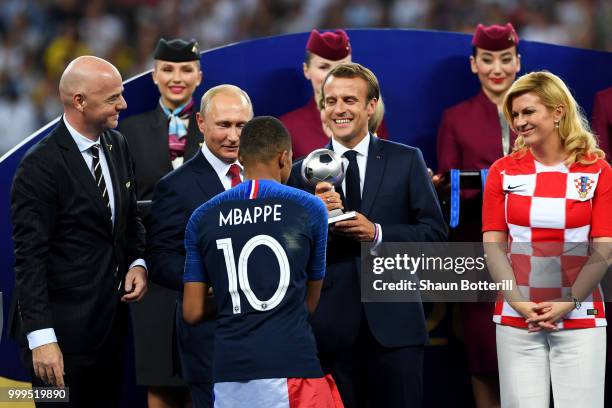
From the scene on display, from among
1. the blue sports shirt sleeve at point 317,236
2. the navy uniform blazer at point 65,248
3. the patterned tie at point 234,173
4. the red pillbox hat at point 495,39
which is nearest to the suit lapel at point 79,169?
the navy uniform blazer at point 65,248

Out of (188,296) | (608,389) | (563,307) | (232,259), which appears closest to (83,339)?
(188,296)

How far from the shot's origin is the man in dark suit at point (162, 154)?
498cm

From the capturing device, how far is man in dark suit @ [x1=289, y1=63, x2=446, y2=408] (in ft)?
13.5

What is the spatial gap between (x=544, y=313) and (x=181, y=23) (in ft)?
19.7

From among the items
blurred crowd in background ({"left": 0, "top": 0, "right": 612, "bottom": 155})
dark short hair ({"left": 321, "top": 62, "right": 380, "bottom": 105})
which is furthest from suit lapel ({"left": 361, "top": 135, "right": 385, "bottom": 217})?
blurred crowd in background ({"left": 0, "top": 0, "right": 612, "bottom": 155})

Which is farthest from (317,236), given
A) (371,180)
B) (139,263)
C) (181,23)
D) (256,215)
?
(181,23)

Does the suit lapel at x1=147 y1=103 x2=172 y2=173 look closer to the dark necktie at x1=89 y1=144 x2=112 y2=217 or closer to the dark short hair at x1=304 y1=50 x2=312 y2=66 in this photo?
the dark short hair at x1=304 y1=50 x2=312 y2=66

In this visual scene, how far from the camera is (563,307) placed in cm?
399

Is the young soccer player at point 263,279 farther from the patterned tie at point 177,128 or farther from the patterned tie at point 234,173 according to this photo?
the patterned tie at point 177,128

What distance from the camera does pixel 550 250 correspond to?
13.5 ft

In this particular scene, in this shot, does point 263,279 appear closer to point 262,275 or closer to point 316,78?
point 262,275

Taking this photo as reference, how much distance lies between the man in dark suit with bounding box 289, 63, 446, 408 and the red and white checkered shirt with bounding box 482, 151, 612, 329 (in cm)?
30

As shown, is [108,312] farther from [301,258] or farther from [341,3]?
[341,3]

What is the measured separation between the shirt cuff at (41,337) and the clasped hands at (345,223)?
3.41 ft
